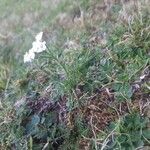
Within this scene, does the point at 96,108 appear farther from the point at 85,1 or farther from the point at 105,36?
the point at 85,1

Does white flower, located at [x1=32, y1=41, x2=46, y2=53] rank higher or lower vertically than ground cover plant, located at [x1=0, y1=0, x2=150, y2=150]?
higher

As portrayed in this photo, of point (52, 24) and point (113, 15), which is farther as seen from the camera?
point (52, 24)

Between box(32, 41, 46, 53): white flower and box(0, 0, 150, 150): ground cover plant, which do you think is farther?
box(32, 41, 46, 53): white flower

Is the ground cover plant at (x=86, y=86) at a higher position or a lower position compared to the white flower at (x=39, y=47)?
lower

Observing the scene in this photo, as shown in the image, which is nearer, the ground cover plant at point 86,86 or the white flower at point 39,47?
the ground cover plant at point 86,86

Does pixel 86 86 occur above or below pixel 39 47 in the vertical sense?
below

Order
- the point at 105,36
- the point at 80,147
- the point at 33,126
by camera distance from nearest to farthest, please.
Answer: the point at 80,147 → the point at 33,126 → the point at 105,36

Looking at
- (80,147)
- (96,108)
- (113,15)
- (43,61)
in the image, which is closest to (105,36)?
(113,15)

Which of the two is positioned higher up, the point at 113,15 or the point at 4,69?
the point at 113,15
